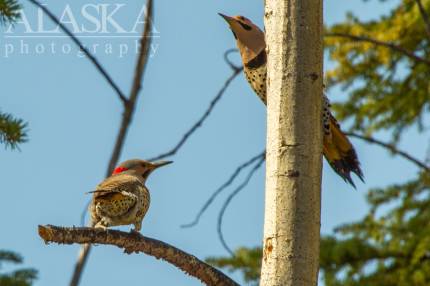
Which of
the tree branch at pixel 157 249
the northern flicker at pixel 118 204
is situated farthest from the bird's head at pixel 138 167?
the tree branch at pixel 157 249

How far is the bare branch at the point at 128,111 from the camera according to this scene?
3842mm

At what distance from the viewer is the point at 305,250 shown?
9.01ft

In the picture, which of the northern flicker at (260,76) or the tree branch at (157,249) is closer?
the tree branch at (157,249)

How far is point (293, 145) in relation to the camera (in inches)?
111

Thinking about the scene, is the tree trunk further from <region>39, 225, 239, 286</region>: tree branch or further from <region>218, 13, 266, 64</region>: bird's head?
<region>218, 13, 266, 64</region>: bird's head

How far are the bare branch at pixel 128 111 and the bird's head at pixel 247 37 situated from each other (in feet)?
2.24

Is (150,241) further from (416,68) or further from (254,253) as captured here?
(416,68)

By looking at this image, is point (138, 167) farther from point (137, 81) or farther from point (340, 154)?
point (340, 154)

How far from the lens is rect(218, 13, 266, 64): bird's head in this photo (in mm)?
5332

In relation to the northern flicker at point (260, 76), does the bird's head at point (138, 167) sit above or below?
below

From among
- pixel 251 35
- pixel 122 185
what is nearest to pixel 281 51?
pixel 122 185

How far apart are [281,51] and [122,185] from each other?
122 cm

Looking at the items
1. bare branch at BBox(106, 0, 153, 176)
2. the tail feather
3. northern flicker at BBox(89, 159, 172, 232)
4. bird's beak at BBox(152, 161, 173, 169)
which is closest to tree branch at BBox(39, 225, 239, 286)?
northern flicker at BBox(89, 159, 172, 232)

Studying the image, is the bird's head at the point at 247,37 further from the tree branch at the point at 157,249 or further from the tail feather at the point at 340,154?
the tree branch at the point at 157,249
